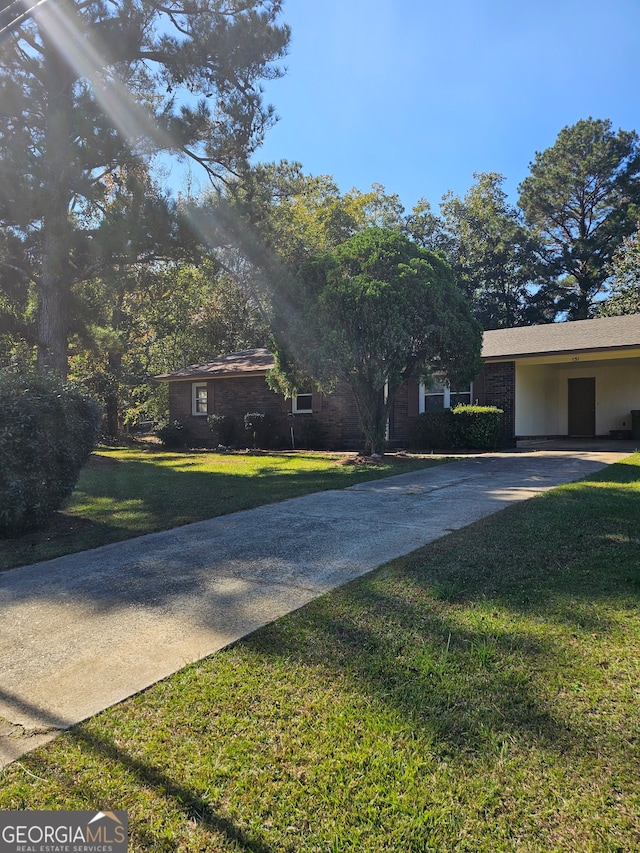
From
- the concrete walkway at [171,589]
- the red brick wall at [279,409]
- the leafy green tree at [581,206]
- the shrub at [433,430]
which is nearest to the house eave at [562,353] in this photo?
the shrub at [433,430]

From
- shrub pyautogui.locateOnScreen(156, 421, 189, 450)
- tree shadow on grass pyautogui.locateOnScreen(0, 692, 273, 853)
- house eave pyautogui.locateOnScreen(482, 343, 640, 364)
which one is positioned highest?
house eave pyautogui.locateOnScreen(482, 343, 640, 364)

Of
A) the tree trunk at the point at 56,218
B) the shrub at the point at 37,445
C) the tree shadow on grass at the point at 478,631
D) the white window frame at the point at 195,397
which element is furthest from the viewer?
the white window frame at the point at 195,397

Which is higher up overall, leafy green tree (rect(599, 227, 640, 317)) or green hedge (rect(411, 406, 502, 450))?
leafy green tree (rect(599, 227, 640, 317))

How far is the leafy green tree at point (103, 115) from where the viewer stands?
12.2 metres

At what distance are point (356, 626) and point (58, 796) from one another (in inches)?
67.4

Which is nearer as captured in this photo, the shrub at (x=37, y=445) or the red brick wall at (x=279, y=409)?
the shrub at (x=37, y=445)

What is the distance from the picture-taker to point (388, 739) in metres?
2.13

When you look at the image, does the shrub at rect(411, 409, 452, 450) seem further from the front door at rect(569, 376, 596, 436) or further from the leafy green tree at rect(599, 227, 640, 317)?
the leafy green tree at rect(599, 227, 640, 317)

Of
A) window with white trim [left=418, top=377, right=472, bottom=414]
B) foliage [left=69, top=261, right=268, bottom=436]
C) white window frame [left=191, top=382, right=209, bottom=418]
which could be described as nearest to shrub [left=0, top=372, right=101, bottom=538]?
foliage [left=69, top=261, right=268, bottom=436]

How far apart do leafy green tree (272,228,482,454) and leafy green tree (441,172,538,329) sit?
923 inches

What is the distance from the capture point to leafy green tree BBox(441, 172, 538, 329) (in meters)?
33.7

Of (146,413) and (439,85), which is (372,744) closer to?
(439,85)

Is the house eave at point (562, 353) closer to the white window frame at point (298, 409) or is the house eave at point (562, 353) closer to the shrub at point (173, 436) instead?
the white window frame at point (298, 409)

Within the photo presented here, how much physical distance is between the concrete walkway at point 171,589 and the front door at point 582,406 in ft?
44.0
